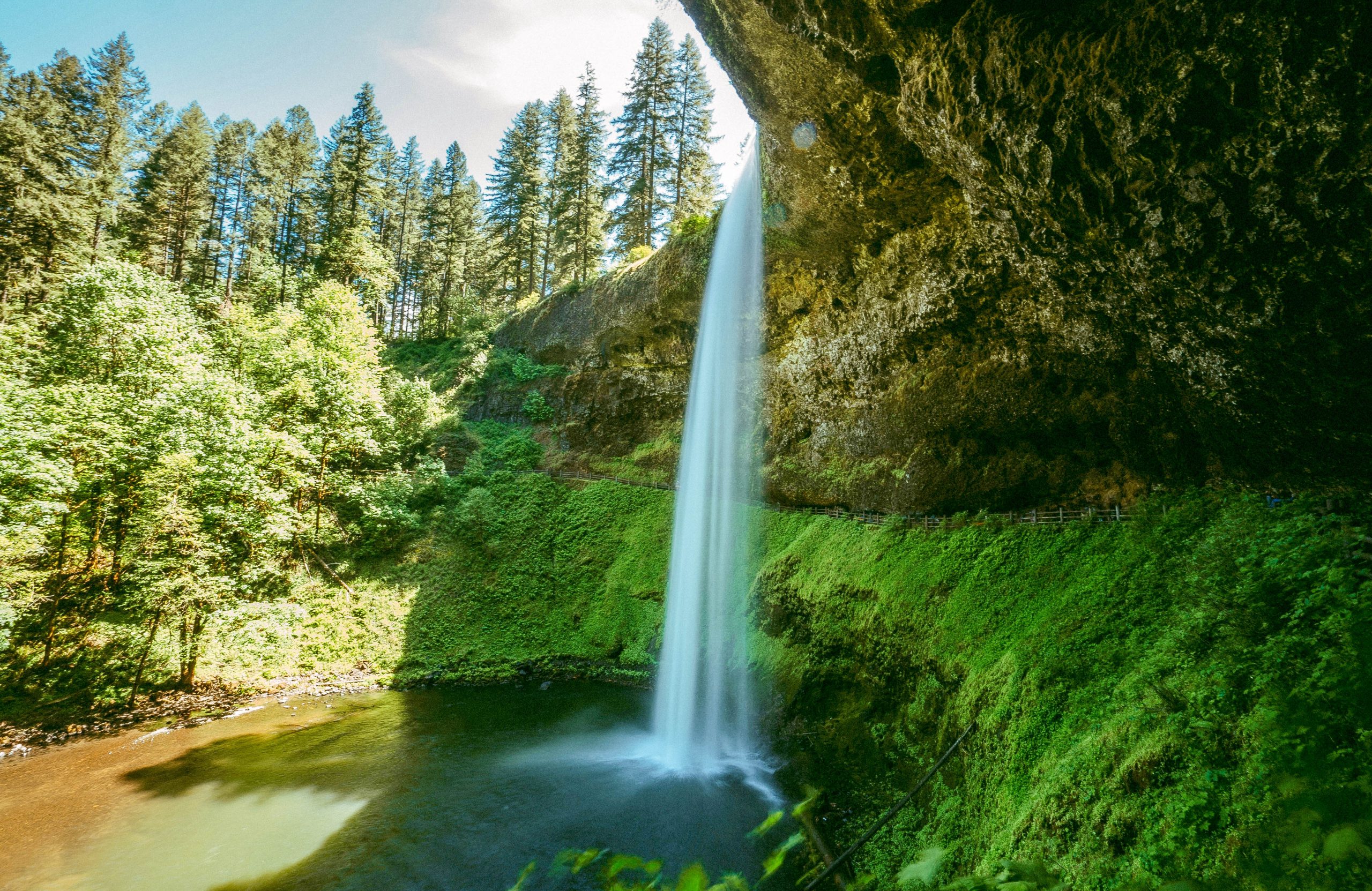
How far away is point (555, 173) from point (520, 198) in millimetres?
2616

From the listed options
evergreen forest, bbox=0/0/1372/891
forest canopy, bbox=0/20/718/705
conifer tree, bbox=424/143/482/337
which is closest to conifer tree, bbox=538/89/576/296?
forest canopy, bbox=0/20/718/705

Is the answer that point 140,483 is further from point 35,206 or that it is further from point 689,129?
point 689,129

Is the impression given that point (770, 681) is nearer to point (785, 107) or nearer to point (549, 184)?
point (785, 107)

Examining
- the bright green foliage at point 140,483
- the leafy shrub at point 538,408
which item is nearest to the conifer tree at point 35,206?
the bright green foliage at point 140,483

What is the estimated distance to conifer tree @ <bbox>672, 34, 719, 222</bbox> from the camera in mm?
29547

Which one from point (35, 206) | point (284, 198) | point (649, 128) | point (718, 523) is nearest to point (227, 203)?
point (284, 198)

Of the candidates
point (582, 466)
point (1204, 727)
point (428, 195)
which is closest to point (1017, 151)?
point (1204, 727)

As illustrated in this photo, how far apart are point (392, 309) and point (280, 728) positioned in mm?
34227

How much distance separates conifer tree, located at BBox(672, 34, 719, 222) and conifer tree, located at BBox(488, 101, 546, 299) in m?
9.80

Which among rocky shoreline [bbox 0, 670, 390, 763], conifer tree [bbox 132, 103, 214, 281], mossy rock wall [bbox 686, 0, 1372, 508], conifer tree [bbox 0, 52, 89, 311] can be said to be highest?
conifer tree [bbox 132, 103, 214, 281]

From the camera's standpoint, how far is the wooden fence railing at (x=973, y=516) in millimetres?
11565

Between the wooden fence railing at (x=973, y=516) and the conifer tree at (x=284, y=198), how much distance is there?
3451cm

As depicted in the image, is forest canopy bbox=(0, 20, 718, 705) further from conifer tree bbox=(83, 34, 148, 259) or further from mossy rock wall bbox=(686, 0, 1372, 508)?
mossy rock wall bbox=(686, 0, 1372, 508)

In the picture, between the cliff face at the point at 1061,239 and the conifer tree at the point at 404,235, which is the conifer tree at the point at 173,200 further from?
the cliff face at the point at 1061,239
